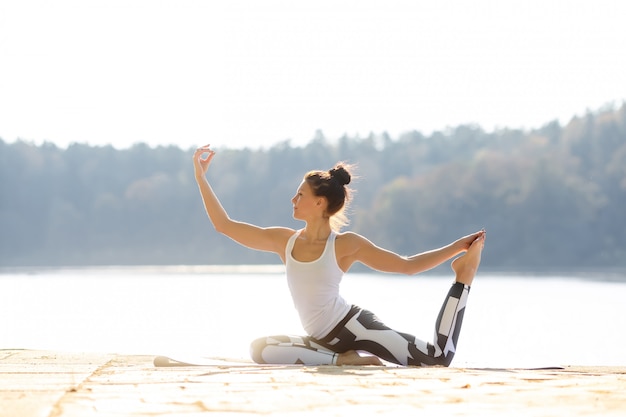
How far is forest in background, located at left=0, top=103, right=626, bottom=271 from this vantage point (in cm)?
5138

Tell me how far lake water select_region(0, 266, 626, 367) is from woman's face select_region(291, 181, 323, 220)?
989 millimetres

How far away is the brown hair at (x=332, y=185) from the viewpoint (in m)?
4.61

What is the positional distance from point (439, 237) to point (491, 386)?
50283mm

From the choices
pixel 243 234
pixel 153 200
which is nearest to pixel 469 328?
pixel 243 234

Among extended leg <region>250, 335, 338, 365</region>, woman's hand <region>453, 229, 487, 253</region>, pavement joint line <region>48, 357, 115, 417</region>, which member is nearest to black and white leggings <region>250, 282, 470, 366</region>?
extended leg <region>250, 335, 338, 365</region>

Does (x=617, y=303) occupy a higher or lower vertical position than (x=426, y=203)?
lower

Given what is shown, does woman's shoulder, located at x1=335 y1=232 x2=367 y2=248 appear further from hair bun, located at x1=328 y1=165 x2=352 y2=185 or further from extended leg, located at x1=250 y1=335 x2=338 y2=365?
extended leg, located at x1=250 y1=335 x2=338 y2=365

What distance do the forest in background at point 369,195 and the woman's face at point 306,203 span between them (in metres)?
43.9

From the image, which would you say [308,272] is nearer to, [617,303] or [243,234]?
[243,234]

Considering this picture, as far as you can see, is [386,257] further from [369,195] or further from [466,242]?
[369,195]

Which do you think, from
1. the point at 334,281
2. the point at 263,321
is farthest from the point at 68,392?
the point at 263,321

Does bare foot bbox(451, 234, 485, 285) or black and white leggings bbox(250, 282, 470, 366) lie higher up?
bare foot bbox(451, 234, 485, 285)

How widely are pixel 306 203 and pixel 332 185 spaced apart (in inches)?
5.6

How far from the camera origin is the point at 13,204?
66.1 meters
